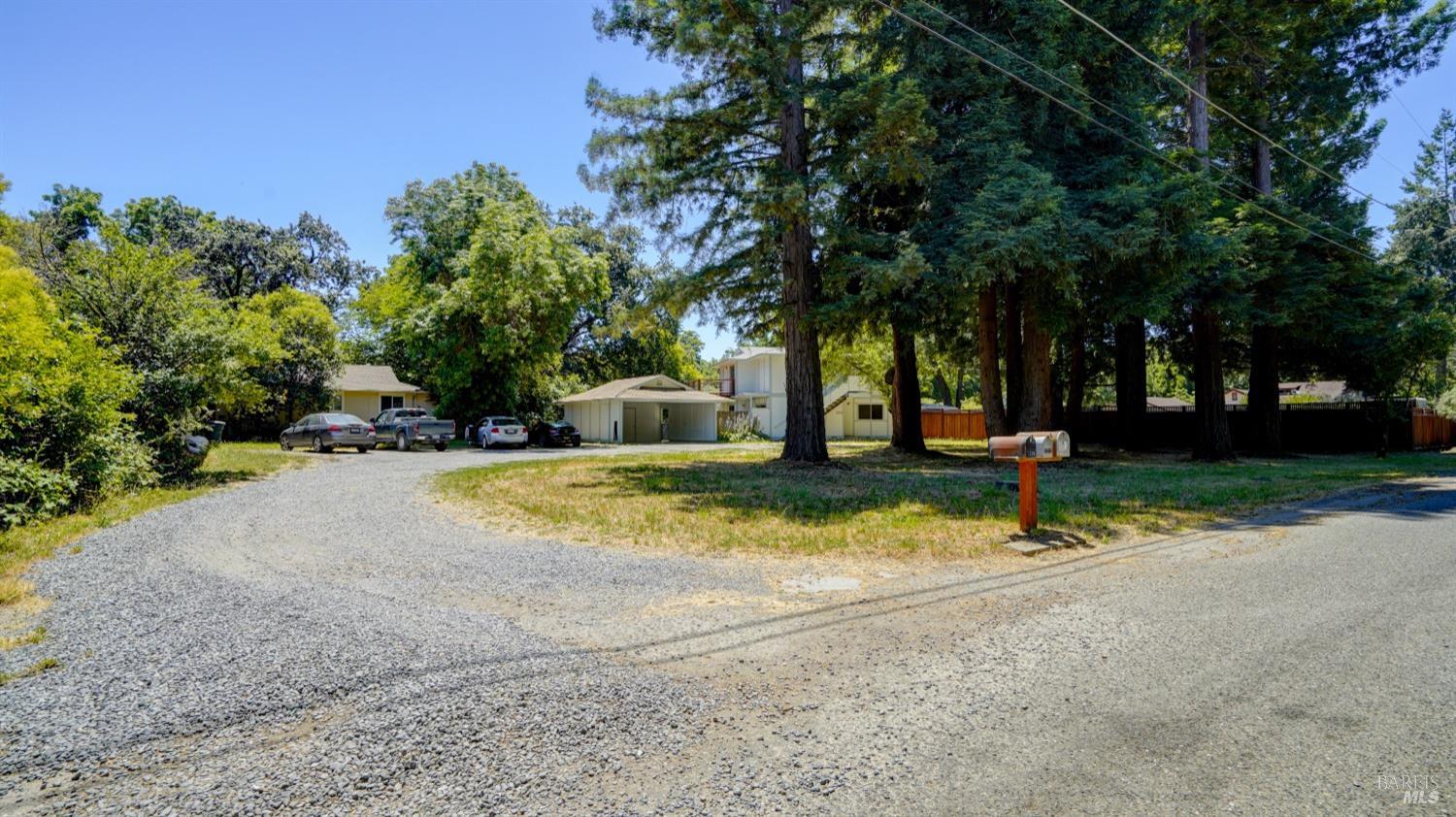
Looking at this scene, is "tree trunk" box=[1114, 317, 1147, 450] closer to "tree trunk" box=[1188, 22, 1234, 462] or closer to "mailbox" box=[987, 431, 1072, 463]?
"tree trunk" box=[1188, 22, 1234, 462]

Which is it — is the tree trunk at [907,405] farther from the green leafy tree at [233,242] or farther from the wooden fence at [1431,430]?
the green leafy tree at [233,242]

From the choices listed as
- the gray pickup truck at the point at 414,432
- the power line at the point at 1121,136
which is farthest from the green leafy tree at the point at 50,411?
the gray pickup truck at the point at 414,432

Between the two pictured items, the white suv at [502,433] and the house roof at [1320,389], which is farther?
the house roof at [1320,389]

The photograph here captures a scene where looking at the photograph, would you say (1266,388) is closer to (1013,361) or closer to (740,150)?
(1013,361)

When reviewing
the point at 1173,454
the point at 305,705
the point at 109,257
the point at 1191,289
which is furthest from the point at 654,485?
the point at 1173,454

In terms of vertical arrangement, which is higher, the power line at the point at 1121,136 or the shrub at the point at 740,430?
the power line at the point at 1121,136

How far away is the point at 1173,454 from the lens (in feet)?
69.3

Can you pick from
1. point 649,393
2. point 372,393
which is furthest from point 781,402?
point 372,393

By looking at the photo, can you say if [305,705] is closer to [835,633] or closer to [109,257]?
[835,633]

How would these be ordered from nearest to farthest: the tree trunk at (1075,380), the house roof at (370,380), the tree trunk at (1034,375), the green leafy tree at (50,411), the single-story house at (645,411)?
1. the green leafy tree at (50,411)
2. the tree trunk at (1034,375)
3. the tree trunk at (1075,380)
4. the single-story house at (645,411)
5. the house roof at (370,380)

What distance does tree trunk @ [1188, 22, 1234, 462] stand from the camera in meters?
17.7

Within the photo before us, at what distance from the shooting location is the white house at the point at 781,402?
3862 centimetres

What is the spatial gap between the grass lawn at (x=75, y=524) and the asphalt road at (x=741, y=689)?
287mm

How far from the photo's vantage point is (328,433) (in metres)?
23.0
